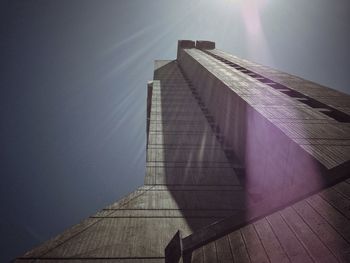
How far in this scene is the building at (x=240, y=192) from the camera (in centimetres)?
447

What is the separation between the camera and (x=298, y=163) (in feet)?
23.8

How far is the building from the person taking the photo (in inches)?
176

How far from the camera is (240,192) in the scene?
10.3m

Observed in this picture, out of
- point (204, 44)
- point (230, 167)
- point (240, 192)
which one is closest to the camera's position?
point (240, 192)

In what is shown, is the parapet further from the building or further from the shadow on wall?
the building

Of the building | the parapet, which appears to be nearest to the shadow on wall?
the building

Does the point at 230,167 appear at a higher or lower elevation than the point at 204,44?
lower

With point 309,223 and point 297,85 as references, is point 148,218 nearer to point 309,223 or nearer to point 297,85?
point 309,223

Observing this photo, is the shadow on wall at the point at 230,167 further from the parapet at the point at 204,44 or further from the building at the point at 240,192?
the parapet at the point at 204,44

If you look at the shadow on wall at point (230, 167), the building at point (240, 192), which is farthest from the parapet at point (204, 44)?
the building at point (240, 192)

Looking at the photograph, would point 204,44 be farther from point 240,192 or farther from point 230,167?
point 240,192

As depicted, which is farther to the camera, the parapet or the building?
the parapet

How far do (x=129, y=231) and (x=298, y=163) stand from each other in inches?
180

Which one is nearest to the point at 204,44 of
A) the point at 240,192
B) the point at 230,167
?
the point at 230,167
